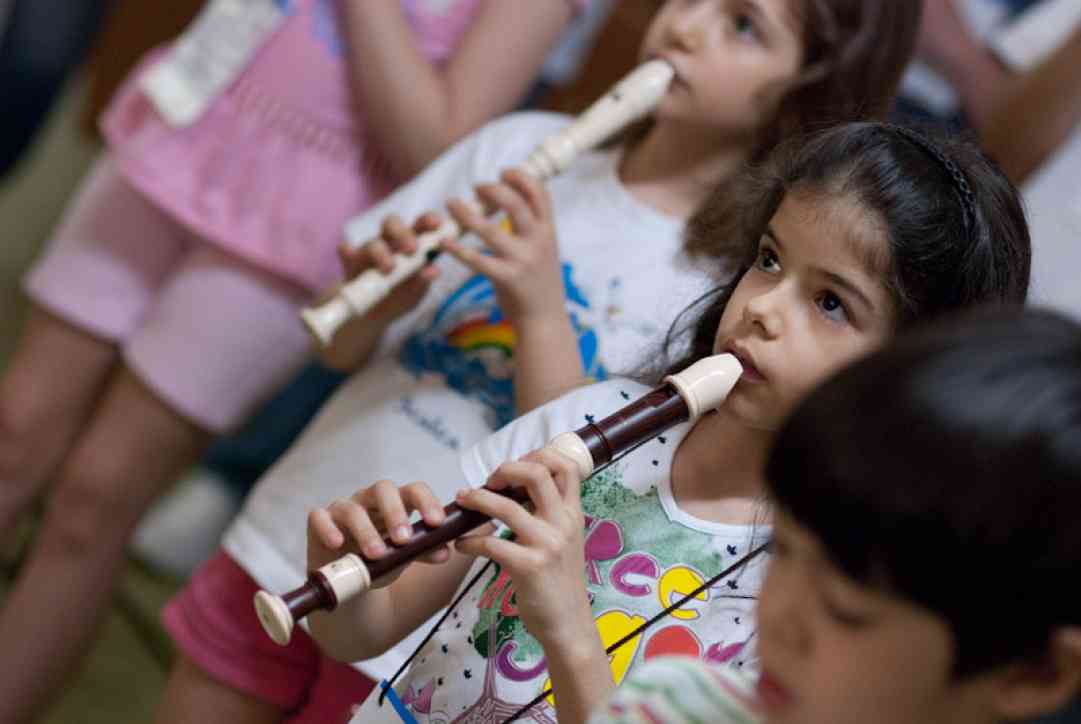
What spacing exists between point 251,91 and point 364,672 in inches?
24.0

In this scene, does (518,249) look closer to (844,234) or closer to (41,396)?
(844,234)

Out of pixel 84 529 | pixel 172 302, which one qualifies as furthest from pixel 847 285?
pixel 84 529

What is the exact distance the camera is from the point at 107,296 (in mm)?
1297

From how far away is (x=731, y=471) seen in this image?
2.61ft

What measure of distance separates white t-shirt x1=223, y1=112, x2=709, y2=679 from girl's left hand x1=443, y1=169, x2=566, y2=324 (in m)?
0.05

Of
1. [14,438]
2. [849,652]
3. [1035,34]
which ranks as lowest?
[1035,34]

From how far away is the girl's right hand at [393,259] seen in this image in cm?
106

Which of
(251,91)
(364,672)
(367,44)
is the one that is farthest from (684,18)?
(364,672)

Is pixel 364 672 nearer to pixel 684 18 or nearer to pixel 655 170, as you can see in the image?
pixel 655 170

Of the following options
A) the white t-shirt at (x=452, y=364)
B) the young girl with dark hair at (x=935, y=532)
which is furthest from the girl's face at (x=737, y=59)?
the young girl with dark hair at (x=935, y=532)

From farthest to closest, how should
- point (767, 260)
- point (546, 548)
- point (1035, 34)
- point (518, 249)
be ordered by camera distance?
point (1035, 34) → point (518, 249) → point (767, 260) → point (546, 548)

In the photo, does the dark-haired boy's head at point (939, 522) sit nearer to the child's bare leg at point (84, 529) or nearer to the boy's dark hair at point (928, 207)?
the boy's dark hair at point (928, 207)

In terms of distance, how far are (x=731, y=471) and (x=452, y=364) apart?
0.34m

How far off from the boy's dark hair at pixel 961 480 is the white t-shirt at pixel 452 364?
47cm
